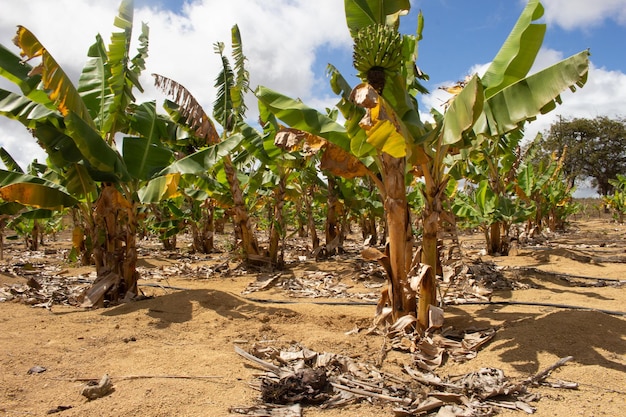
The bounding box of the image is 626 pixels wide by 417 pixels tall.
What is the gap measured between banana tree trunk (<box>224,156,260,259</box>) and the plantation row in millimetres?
35

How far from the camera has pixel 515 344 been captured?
4441 mm

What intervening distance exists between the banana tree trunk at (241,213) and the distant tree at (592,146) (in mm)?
28976

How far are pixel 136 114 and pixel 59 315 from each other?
3.52 meters

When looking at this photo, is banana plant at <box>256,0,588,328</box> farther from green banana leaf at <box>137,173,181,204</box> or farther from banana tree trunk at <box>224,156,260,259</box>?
banana tree trunk at <box>224,156,260,259</box>

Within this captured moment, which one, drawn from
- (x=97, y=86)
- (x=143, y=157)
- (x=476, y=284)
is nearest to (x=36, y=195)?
(x=143, y=157)

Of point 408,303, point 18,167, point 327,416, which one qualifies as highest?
point 18,167

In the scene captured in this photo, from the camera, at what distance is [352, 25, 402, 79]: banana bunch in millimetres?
4148

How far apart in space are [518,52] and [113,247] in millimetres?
6599

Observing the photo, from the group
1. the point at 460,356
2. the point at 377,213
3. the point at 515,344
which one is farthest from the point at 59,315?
the point at 377,213

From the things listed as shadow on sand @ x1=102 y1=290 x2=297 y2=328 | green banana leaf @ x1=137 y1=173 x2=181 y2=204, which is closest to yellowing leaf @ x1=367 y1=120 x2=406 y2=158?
shadow on sand @ x1=102 y1=290 x2=297 y2=328

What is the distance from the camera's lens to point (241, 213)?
1069 centimetres

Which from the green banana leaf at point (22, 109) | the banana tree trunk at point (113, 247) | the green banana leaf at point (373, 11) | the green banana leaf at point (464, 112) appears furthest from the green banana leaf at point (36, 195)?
the green banana leaf at point (464, 112)

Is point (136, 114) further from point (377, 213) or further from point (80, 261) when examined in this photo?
point (377, 213)

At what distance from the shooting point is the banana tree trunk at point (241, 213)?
34.2 feet
